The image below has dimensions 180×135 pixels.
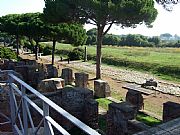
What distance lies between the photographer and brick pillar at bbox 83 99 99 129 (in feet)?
28.0

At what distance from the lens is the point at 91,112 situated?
8594 millimetres

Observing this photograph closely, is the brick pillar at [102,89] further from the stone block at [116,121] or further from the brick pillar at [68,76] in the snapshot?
the stone block at [116,121]

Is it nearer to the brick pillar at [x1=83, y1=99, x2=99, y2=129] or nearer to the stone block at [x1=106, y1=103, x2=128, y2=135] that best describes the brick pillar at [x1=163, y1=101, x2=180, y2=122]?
the stone block at [x1=106, y1=103, x2=128, y2=135]

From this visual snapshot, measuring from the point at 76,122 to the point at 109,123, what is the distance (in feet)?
17.3

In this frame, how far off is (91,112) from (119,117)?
5.80ft

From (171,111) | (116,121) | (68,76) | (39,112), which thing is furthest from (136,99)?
(39,112)

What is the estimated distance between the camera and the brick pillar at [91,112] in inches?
336

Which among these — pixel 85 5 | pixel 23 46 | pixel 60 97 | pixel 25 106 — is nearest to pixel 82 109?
pixel 60 97

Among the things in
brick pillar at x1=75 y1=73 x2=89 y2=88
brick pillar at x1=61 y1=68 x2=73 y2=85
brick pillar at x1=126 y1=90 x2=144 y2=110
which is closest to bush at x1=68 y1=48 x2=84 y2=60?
brick pillar at x1=61 y1=68 x2=73 y2=85

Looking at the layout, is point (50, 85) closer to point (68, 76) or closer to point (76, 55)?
point (68, 76)

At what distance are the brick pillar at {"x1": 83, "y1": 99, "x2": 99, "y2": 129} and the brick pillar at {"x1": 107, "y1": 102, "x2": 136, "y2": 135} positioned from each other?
3.85 feet

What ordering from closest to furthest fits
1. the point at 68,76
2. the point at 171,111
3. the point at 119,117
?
the point at 119,117 → the point at 171,111 → the point at 68,76

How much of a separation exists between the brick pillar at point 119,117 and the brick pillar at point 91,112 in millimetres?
1173

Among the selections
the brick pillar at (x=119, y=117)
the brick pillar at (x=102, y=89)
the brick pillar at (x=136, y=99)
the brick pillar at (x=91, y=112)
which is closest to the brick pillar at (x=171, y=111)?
the brick pillar at (x=119, y=117)
